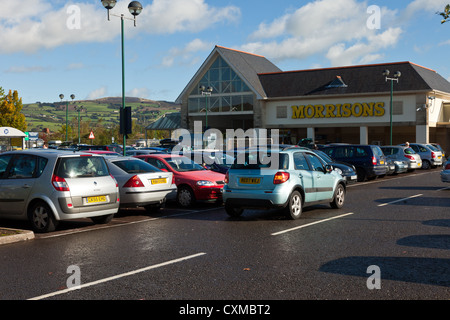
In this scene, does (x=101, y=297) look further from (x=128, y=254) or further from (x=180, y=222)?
(x=180, y=222)

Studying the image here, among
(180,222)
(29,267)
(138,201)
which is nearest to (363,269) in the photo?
(29,267)

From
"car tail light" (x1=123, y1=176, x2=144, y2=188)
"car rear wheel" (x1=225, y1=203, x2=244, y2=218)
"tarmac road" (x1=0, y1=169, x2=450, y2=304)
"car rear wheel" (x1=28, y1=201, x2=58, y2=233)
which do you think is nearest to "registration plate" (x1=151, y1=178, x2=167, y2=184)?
"car tail light" (x1=123, y1=176, x2=144, y2=188)

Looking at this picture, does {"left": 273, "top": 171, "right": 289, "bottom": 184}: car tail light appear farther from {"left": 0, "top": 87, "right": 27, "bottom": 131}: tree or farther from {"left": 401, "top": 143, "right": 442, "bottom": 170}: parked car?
{"left": 0, "top": 87, "right": 27, "bottom": 131}: tree

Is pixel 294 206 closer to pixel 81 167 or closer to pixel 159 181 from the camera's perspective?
pixel 159 181

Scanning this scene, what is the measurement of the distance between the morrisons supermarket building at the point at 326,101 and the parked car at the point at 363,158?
2517 centimetres

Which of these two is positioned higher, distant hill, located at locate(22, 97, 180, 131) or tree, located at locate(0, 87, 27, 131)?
distant hill, located at locate(22, 97, 180, 131)

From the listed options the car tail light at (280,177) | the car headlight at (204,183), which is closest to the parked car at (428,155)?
the car headlight at (204,183)

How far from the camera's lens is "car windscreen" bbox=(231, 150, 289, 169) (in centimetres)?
1162

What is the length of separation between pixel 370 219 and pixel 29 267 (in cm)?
734

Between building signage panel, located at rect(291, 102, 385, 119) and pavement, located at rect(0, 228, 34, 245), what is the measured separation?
43.7 metres

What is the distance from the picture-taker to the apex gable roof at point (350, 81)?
48.2 m

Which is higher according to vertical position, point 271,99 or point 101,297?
point 271,99

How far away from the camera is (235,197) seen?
1179 centimetres
